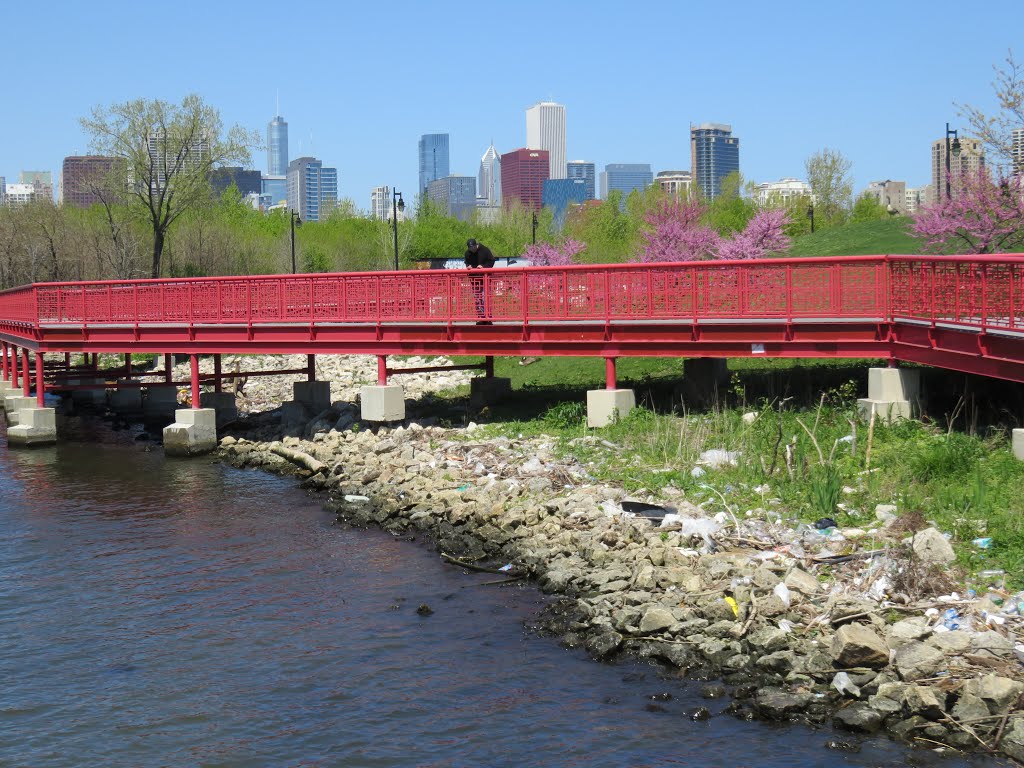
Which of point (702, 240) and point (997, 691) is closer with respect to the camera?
point (997, 691)

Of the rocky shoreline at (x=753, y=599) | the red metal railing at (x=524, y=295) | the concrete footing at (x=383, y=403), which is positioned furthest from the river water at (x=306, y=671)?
the red metal railing at (x=524, y=295)

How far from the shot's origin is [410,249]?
307ft

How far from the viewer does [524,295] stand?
25.1m

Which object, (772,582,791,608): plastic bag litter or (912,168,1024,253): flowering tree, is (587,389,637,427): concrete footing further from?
(912,168,1024,253): flowering tree

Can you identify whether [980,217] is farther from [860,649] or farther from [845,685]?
[845,685]

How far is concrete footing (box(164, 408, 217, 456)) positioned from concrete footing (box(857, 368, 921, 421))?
1668 centimetres

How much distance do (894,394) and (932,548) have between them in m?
7.74

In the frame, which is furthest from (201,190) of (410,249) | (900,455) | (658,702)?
(658,702)

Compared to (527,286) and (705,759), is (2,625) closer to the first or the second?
(705,759)

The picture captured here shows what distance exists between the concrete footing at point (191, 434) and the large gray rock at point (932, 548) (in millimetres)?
20091

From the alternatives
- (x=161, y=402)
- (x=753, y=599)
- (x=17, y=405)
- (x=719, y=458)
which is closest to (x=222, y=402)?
(x=161, y=402)

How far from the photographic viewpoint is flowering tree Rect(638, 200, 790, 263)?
4516cm

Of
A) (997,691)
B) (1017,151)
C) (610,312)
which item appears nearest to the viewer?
(997,691)

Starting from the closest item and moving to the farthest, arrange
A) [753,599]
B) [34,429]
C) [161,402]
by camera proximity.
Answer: [753,599], [34,429], [161,402]
